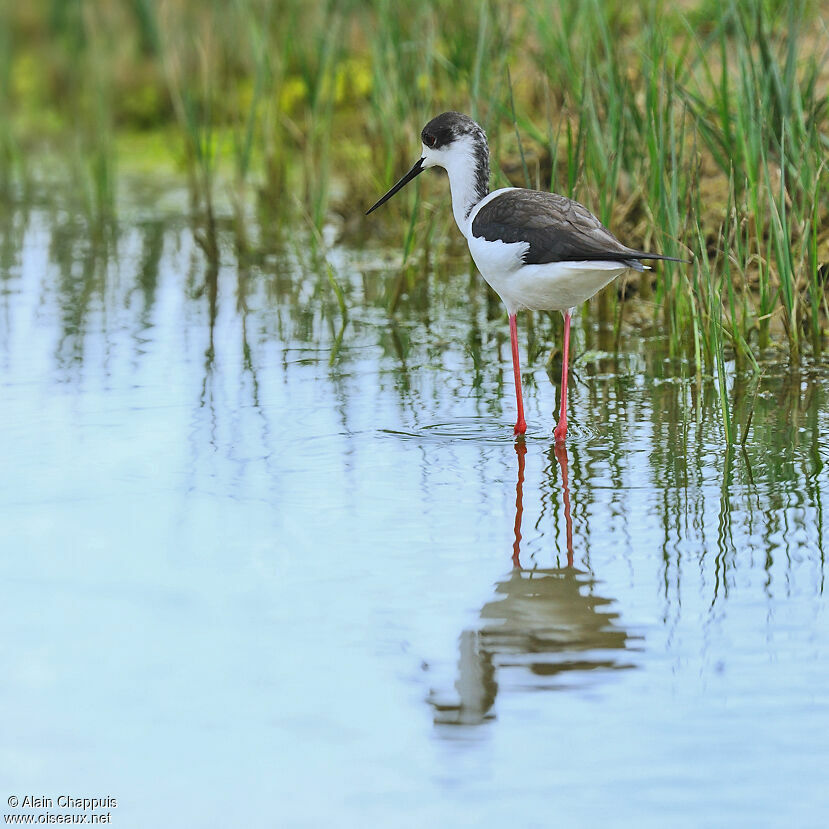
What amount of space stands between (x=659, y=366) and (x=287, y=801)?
3.40 m

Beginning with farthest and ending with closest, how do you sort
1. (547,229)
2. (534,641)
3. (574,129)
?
(574,129), (547,229), (534,641)

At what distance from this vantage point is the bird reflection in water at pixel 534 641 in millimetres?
2934

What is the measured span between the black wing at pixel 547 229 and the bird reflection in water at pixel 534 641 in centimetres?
109

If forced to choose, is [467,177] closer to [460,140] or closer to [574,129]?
[460,140]

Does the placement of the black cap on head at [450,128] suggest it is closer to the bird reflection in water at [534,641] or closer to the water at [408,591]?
the water at [408,591]

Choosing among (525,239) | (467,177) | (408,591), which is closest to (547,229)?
(525,239)

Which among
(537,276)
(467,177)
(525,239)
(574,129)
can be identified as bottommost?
(537,276)

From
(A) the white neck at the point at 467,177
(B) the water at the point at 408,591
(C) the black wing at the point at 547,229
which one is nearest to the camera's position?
(B) the water at the point at 408,591

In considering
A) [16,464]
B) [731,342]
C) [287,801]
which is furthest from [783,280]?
[287,801]

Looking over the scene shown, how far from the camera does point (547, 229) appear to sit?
4492mm

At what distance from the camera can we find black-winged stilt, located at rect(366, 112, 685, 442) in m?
4.38

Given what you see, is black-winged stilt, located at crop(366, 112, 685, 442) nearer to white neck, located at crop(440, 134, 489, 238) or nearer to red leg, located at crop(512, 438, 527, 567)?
white neck, located at crop(440, 134, 489, 238)

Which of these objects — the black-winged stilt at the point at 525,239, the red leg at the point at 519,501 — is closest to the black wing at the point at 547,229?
the black-winged stilt at the point at 525,239

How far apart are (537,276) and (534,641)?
1.66 meters
